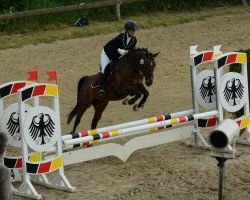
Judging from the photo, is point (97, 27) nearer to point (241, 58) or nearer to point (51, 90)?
point (241, 58)

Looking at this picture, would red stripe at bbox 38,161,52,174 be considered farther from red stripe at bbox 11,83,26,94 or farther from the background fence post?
the background fence post

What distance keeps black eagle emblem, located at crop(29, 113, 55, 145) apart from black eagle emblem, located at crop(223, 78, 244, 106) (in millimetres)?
3130

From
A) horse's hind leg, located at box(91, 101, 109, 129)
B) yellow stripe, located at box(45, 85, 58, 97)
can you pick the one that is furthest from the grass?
yellow stripe, located at box(45, 85, 58, 97)

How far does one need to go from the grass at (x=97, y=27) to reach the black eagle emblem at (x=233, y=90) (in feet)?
27.3

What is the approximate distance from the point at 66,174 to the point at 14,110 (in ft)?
4.57

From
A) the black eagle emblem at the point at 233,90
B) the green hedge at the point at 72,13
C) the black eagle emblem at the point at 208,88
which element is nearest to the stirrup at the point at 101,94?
the black eagle emblem at the point at 208,88

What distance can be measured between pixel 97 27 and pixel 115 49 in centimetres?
787

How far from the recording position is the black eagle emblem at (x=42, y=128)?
992cm

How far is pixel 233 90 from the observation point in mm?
12164

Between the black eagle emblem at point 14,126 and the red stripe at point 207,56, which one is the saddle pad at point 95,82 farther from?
the black eagle emblem at point 14,126

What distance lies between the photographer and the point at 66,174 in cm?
1105

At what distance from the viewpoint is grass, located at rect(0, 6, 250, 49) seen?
64.9 feet

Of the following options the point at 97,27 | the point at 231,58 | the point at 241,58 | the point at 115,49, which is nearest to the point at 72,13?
the point at 97,27

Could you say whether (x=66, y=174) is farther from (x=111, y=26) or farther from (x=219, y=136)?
(x=111, y=26)
